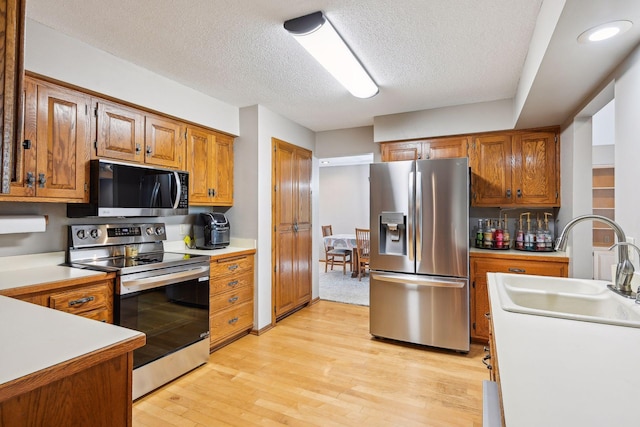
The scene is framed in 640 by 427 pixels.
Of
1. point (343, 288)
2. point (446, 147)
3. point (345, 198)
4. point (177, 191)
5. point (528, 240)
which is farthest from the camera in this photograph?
point (345, 198)

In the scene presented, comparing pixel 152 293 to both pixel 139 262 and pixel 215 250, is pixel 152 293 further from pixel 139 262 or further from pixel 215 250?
pixel 215 250

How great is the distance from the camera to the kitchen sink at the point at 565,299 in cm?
130

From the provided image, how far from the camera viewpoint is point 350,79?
2.56m

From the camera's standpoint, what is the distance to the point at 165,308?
7.69 ft

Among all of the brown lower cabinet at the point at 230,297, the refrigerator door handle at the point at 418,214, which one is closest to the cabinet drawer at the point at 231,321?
the brown lower cabinet at the point at 230,297

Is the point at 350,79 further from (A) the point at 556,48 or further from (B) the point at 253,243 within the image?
(B) the point at 253,243

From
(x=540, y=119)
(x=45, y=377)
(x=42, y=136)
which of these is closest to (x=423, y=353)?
(x=540, y=119)

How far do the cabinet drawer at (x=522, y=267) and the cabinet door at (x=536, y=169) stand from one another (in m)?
0.67

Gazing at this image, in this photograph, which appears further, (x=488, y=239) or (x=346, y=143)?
(x=346, y=143)

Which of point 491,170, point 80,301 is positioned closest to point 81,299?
point 80,301

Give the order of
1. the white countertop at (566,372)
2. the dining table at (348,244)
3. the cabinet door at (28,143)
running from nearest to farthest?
the white countertop at (566,372) → the cabinet door at (28,143) → the dining table at (348,244)

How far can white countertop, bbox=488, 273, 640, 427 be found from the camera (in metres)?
0.60

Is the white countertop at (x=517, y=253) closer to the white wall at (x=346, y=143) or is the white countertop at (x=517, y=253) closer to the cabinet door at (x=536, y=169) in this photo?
the cabinet door at (x=536, y=169)

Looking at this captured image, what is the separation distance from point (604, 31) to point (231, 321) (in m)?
3.25
